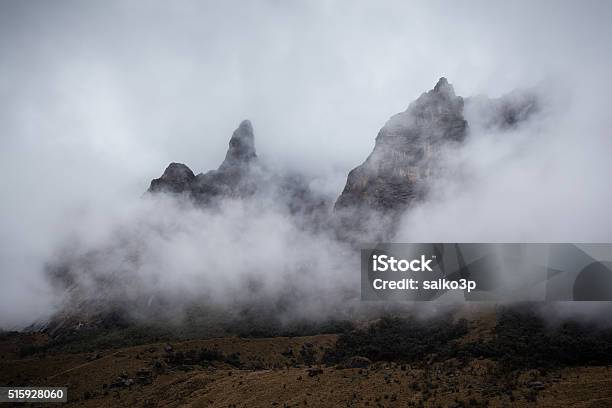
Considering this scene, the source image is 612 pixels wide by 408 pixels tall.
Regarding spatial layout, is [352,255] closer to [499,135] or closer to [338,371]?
[499,135]

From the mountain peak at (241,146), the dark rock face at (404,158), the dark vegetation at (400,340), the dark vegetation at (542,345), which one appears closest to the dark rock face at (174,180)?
the mountain peak at (241,146)

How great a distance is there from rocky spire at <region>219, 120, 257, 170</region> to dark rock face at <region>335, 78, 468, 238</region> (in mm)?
56625

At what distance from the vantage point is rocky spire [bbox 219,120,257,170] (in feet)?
575

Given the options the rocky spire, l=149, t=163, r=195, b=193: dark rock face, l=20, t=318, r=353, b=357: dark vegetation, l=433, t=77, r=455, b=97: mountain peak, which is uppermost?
l=433, t=77, r=455, b=97: mountain peak

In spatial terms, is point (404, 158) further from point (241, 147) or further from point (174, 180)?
point (174, 180)

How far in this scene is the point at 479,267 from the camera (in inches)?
2717

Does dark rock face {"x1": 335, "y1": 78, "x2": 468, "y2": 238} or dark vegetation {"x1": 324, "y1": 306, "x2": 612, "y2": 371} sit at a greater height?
dark rock face {"x1": 335, "y1": 78, "x2": 468, "y2": 238}

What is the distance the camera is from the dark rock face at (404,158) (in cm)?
12775

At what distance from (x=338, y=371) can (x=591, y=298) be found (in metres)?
35.4

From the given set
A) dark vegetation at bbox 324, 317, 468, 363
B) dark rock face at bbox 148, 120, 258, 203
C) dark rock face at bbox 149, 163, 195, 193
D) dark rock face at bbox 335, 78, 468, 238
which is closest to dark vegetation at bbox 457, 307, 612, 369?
dark vegetation at bbox 324, 317, 468, 363

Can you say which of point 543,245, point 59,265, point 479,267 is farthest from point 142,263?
point 543,245

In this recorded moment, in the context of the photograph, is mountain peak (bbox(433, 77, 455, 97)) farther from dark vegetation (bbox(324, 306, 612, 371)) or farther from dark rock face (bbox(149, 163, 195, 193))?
dark rock face (bbox(149, 163, 195, 193))

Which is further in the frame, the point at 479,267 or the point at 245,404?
the point at 479,267

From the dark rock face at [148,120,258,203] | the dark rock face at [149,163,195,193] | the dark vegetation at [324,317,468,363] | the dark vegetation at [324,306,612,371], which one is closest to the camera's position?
the dark vegetation at [324,306,612,371]
